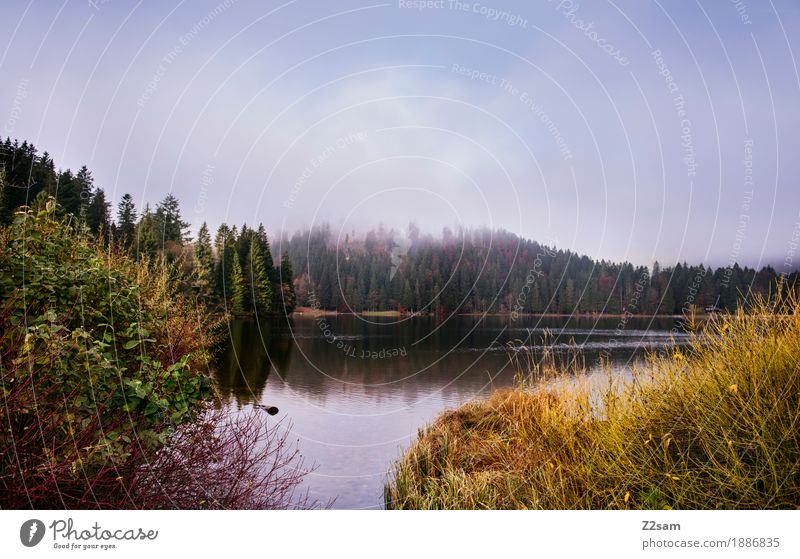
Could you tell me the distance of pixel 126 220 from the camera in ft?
24.6

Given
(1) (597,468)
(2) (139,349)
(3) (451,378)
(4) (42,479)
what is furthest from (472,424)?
(3) (451,378)

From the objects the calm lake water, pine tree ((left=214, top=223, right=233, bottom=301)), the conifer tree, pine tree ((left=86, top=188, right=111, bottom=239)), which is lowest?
the calm lake water

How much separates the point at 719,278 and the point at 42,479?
20.0 ft

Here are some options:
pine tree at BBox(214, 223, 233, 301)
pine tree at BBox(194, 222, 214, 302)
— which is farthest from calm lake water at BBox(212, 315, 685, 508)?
pine tree at BBox(214, 223, 233, 301)

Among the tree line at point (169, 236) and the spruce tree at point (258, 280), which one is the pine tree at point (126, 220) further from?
the spruce tree at point (258, 280)

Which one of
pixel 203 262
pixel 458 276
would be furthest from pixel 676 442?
pixel 458 276

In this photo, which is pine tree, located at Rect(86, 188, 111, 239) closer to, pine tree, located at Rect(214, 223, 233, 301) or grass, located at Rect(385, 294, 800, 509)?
pine tree, located at Rect(214, 223, 233, 301)

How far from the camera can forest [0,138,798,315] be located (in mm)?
5391

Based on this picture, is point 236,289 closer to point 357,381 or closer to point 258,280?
point 258,280

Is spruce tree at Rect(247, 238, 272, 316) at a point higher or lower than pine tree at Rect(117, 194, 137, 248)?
lower

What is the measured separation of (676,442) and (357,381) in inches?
389

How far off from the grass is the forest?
0.57 meters

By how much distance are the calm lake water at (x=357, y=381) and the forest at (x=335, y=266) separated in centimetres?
72

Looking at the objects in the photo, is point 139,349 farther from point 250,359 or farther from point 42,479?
point 250,359
